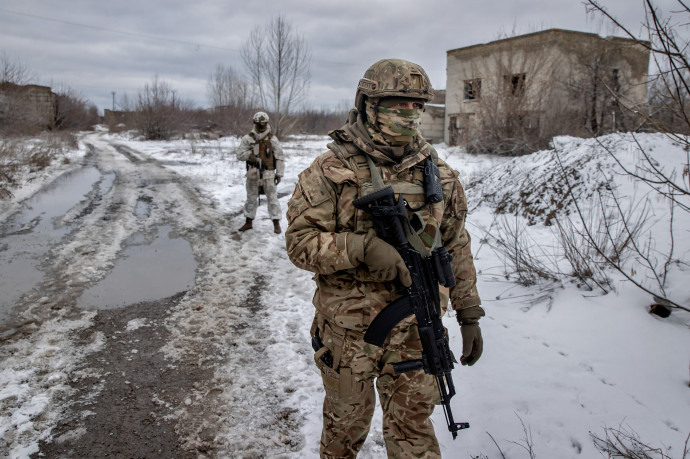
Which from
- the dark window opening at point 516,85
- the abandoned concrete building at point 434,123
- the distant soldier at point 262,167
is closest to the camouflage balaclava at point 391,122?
the distant soldier at point 262,167

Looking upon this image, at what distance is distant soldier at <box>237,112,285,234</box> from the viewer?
6.46 m

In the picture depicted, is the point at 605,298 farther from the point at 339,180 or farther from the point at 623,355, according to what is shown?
the point at 339,180

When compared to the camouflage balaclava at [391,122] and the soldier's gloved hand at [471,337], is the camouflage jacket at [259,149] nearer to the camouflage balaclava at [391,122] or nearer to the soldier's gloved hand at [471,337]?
the camouflage balaclava at [391,122]

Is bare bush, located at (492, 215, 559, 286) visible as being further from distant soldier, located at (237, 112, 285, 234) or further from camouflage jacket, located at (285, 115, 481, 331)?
distant soldier, located at (237, 112, 285, 234)

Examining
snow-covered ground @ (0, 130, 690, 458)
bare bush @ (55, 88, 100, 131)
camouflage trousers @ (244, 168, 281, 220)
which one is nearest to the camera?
snow-covered ground @ (0, 130, 690, 458)

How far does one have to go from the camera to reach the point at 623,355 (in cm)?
263

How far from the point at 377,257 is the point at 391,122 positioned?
59cm

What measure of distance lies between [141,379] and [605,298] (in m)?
3.38

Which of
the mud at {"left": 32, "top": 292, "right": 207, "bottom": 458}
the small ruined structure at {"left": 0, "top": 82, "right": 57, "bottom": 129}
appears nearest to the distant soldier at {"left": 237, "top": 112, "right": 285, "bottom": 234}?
the mud at {"left": 32, "top": 292, "right": 207, "bottom": 458}

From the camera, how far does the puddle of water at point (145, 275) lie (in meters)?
4.15

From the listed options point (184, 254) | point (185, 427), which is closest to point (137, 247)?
point (184, 254)

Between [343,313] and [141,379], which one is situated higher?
[343,313]

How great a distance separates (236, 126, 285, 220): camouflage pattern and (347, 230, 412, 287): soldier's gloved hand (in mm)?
5022

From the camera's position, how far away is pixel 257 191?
21.7ft
